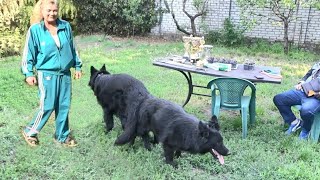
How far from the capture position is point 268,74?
5207mm

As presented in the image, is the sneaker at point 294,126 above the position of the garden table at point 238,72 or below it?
below

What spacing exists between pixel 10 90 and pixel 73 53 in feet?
8.99

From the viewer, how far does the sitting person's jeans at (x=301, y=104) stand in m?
4.76

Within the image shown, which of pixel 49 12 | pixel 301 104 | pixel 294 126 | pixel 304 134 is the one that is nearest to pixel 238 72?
pixel 301 104

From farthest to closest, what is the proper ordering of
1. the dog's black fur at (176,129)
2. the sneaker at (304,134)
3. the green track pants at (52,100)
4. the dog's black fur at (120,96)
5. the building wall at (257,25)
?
the building wall at (257,25)
the sneaker at (304,134)
the dog's black fur at (120,96)
the green track pants at (52,100)
the dog's black fur at (176,129)

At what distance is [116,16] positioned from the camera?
1218cm

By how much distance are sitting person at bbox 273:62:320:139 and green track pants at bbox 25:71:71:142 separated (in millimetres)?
2881

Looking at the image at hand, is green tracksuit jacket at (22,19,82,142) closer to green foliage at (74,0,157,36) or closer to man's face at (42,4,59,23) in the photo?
man's face at (42,4,59,23)

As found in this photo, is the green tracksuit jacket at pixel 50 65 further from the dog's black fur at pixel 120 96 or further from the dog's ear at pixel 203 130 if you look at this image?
the dog's ear at pixel 203 130

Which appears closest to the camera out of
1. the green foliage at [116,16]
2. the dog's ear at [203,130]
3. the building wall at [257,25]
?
the dog's ear at [203,130]

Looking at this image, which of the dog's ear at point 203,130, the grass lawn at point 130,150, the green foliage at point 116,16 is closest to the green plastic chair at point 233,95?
the grass lawn at point 130,150

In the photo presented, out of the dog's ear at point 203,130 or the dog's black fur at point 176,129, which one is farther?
the dog's black fur at point 176,129

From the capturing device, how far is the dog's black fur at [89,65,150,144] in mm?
4344

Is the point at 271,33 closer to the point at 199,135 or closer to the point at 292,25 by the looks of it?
the point at 292,25
